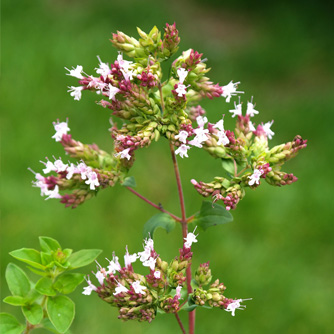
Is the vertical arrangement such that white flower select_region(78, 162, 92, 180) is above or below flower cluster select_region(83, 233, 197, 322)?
above

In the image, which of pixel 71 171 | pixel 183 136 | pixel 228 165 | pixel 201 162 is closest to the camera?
pixel 183 136

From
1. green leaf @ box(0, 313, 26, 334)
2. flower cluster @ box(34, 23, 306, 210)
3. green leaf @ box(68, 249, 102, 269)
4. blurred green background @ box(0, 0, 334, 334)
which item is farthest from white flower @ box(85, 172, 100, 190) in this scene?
blurred green background @ box(0, 0, 334, 334)

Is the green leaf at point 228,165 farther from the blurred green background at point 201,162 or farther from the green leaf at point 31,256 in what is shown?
the blurred green background at point 201,162

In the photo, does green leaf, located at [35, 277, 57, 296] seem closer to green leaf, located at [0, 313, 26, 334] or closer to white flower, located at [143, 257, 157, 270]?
green leaf, located at [0, 313, 26, 334]

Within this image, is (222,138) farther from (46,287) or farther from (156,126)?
(46,287)

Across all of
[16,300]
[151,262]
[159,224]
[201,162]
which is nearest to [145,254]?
[151,262]

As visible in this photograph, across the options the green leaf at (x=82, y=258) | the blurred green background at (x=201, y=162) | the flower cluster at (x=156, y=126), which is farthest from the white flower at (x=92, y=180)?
the blurred green background at (x=201, y=162)
